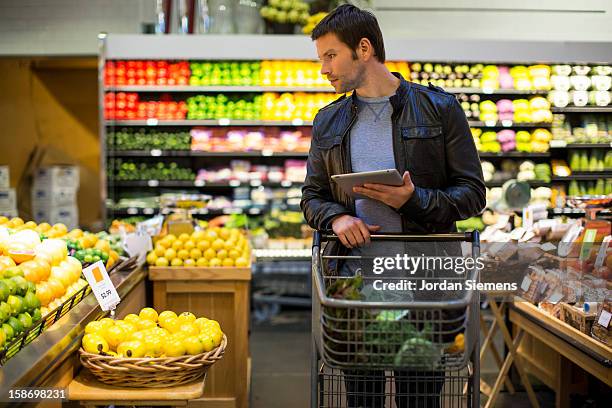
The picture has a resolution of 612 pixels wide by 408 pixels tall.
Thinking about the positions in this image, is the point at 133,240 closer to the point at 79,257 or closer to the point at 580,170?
the point at 79,257

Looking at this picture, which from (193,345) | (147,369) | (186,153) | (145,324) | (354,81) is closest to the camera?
(147,369)

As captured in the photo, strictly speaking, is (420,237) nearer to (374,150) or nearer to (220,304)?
(374,150)

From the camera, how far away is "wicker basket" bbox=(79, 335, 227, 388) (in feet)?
8.04

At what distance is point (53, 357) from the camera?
7.97ft

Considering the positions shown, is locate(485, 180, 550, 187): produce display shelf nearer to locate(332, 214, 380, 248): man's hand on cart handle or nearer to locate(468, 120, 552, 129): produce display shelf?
locate(468, 120, 552, 129): produce display shelf

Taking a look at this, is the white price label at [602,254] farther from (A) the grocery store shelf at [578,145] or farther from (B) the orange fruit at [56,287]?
(A) the grocery store shelf at [578,145]

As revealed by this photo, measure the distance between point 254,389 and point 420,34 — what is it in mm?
5431

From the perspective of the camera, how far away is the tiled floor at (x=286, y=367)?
16.1 feet

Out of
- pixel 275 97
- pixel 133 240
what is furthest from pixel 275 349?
pixel 275 97

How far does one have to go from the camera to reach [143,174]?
7.82 meters

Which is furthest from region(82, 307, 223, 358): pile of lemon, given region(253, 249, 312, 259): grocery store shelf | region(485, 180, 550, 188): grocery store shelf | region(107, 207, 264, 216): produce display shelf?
region(485, 180, 550, 188): grocery store shelf

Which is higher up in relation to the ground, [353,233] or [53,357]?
[353,233]

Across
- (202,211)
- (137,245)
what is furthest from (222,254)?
(202,211)

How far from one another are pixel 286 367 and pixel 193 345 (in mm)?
3347
